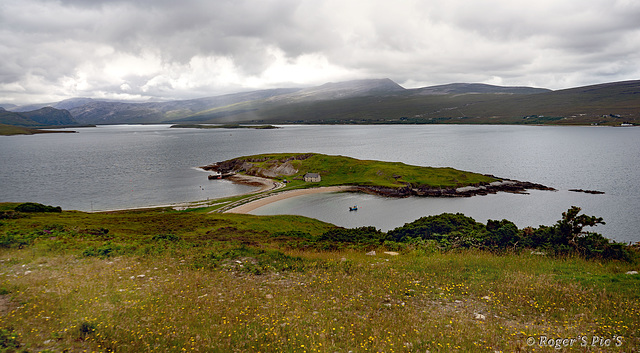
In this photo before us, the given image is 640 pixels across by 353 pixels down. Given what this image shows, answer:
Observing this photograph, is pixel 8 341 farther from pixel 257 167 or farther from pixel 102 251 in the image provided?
pixel 257 167

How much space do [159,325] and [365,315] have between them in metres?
8.29

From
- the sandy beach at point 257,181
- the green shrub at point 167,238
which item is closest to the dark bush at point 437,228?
the green shrub at point 167,238

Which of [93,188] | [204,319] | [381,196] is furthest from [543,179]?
[93,188]

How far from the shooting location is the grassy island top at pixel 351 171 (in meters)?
105

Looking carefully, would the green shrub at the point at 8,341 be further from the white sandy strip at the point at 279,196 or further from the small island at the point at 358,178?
the small island at the point at 358,178

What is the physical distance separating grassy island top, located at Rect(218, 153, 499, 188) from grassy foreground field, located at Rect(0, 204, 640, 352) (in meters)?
84.4

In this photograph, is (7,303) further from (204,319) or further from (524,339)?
(524,339)

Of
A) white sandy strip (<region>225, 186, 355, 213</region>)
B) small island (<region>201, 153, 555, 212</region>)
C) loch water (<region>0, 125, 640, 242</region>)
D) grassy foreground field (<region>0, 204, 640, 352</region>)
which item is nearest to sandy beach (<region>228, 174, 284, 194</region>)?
small island (<region>201, 153, 555, 212</region>)

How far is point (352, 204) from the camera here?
289 ft

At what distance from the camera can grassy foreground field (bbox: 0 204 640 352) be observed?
1145 cm

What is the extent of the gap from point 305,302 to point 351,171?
346 feet

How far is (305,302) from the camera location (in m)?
14.7

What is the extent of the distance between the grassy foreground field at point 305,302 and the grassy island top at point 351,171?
84.4 m

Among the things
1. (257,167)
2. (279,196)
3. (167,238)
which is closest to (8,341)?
(167,238)
